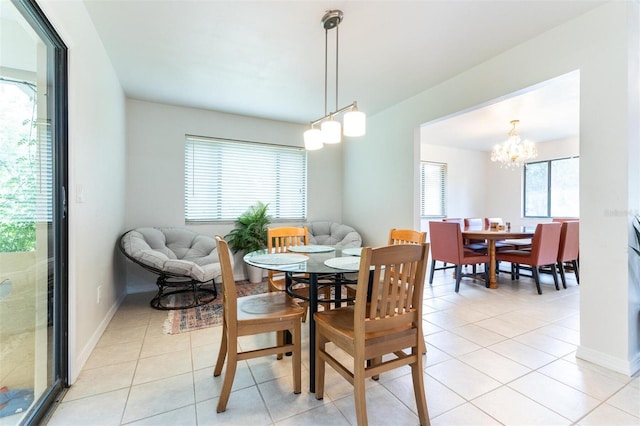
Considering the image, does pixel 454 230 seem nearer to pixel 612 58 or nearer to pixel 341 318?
pixel 612 58

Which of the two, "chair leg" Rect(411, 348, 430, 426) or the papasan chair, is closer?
"chair leg" Rect(411, 348, 430, 426)

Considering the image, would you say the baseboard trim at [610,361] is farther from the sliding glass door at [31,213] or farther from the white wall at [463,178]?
the white wall at [463,178]

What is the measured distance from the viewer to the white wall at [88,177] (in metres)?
1.77

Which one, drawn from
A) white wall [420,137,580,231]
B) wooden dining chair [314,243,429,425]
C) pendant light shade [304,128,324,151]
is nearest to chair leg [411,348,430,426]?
wooden dining chair [314,243,429,425]

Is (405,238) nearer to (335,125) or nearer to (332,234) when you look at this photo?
(335,125)

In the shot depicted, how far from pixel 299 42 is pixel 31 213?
218cm

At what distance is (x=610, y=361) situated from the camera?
1931 millimetres

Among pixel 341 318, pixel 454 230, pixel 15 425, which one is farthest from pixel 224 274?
pixel 454 230

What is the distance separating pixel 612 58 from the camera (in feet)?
6.32

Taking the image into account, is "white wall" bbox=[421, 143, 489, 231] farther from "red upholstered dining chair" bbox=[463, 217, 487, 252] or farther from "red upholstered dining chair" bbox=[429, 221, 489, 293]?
"red upholstered dining chair" bbox=[429, 221, 489, 293]

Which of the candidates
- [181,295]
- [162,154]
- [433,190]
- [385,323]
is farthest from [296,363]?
[433,190]

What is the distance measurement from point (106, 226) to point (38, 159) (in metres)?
1.36

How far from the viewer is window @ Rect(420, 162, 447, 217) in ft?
20.5

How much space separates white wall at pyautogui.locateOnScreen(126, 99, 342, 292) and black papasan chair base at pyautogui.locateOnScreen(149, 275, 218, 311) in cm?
47
